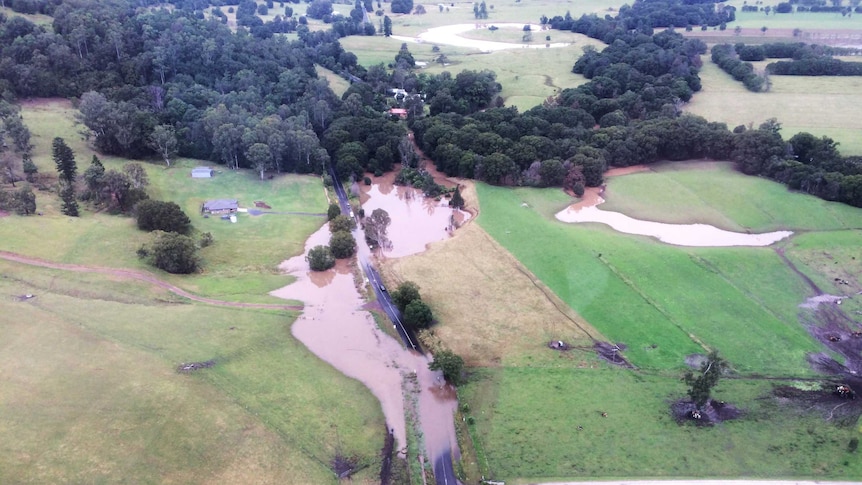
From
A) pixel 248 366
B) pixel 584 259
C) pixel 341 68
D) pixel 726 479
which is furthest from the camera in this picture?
pixel 341 68

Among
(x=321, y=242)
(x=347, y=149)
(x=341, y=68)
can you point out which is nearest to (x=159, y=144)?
(x=347, y=149)

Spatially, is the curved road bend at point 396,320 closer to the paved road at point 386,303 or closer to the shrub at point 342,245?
the paved road at point 386,303

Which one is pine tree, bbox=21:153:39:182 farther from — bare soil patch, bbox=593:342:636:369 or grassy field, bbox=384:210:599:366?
bare soil patch, bbox=593:342:636:369

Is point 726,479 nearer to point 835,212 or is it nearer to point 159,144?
point 835,212

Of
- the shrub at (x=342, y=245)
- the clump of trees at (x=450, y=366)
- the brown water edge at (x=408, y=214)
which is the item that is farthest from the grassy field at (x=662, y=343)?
the shrub at (x=342, y=245)

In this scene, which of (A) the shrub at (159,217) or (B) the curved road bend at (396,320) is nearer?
(B) the curved road bend at (396,320)

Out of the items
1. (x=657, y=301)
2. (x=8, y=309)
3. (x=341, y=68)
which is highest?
(x=341, y=68)
